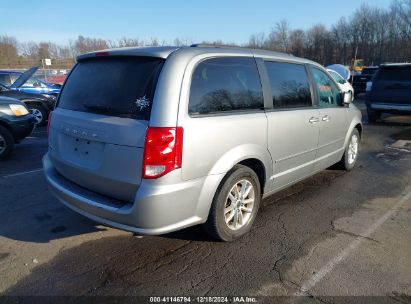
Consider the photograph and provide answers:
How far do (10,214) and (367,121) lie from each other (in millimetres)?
10996

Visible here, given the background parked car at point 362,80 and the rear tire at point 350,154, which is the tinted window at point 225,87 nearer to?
the rear tire at point 350,154

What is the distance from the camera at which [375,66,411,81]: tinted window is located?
10.7 metres

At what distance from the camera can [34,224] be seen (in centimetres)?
406

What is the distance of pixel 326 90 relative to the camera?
17.0 ft

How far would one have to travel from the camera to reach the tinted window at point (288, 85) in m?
4.06

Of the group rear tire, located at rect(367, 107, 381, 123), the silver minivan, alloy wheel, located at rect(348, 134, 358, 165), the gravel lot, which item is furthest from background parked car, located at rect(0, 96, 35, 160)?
rear tire, located at rect(367, 107, 381, 123)

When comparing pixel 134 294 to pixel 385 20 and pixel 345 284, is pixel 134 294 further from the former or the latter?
pixel 385 20

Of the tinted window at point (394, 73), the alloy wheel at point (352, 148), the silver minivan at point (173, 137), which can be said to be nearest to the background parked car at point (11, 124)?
the silver minivan at point (173, 137)

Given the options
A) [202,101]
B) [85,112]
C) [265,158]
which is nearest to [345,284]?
[265,158]

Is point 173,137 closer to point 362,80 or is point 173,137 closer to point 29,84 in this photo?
point 29,84

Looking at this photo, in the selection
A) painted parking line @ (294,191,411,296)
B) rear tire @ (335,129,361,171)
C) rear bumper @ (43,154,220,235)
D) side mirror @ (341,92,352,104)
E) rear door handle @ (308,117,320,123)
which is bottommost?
painted parking line @ (294,191,411,296)

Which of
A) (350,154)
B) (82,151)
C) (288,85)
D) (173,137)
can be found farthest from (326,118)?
(82,151)

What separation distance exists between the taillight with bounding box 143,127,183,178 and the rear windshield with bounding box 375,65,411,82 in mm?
9945

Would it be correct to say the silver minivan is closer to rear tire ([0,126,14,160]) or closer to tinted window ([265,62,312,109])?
tinted window ([265,62,312,109])
